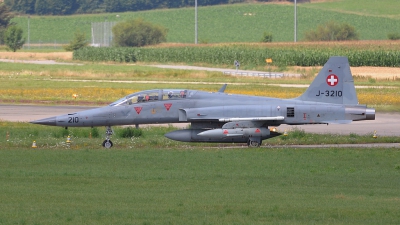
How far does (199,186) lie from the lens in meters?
17.1

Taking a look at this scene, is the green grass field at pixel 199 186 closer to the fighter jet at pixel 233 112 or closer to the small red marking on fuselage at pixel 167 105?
the fighter jet at pixel 233 112

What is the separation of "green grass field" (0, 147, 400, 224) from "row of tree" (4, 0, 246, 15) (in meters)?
168

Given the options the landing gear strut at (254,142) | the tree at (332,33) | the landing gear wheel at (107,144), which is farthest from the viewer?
the tree at (332,33)

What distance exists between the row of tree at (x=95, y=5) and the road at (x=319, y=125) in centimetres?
14818

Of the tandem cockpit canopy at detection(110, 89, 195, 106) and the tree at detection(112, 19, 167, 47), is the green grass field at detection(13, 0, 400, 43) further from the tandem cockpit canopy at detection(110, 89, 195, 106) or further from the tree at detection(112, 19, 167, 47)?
the tandem cockpit canopy at detection(110, 89, 195, 106)

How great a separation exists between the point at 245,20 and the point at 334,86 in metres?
144

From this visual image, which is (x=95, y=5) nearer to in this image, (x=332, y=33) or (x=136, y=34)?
(x=136, y=34)

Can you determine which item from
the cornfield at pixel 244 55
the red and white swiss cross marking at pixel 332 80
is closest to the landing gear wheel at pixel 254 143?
the red and white swiss cross marking at pixel 332 80

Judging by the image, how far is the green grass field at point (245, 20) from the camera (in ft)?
499

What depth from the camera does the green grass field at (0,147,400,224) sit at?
13180 millimetres

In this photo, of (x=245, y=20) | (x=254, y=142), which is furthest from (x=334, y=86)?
(x=245, y=20)

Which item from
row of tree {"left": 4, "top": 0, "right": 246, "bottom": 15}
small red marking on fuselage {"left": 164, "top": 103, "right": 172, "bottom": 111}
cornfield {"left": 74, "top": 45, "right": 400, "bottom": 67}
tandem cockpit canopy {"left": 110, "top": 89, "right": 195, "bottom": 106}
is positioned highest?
row of tree {"left": 4, "top": 0, "right": 246, "bottom": 15}

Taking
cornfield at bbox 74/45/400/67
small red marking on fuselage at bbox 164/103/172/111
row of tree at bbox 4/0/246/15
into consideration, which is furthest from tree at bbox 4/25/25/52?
small red marking on fuselage at bbox 164/103/172/111

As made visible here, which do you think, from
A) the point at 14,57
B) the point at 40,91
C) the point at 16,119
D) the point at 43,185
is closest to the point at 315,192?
the point at 43,185
